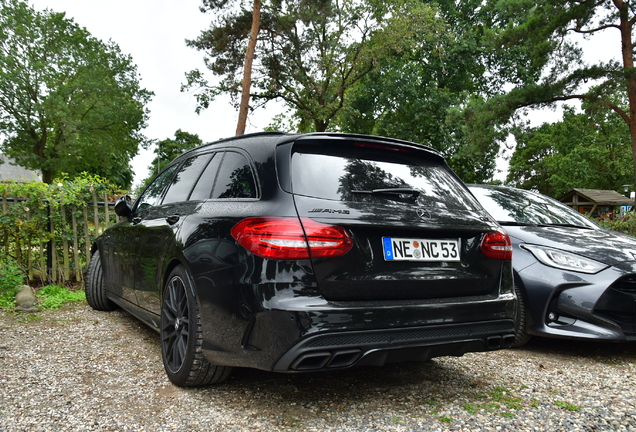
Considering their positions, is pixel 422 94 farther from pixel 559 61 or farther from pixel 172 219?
pixel 172 219

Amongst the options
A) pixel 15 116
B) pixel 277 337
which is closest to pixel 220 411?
pixel 277 337

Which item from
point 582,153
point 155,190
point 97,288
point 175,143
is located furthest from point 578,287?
point 175,143

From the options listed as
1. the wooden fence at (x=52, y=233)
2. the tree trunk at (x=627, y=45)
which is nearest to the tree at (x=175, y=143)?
the tree trunk at (x=627, y=45)

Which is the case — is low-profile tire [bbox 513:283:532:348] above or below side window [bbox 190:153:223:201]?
below

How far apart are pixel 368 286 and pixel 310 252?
352 mm

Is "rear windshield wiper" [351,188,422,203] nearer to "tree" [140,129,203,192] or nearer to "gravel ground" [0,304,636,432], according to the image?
"gravel ground" [0,304,636,432]

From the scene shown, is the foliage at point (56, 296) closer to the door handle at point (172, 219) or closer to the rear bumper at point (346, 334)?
the door handle at point (172, 219)

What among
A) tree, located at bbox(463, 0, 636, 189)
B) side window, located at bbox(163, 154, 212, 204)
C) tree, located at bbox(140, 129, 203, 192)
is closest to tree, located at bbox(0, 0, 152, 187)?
tree, located at bbox(463, 0, 636, 189)

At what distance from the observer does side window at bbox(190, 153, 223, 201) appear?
11.0ft

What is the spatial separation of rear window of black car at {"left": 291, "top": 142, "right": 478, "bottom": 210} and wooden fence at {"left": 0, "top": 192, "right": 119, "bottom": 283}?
5.07 m

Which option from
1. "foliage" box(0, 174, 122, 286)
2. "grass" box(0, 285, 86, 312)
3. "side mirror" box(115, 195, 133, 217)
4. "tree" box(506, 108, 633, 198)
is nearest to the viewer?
"side mirror" box(115, 195, 133, 217)

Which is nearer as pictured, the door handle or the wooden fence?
the door handle

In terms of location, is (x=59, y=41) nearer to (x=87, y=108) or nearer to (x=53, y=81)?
(x=53, y=81)

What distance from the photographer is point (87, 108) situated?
111ft
